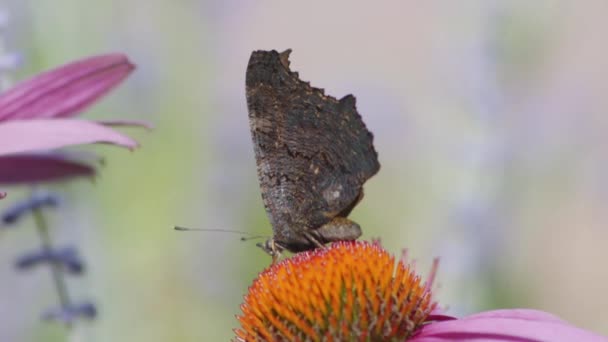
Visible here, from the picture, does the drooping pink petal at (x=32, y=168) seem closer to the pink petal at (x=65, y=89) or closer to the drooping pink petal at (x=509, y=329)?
the pink petal at (x=65, y=89)

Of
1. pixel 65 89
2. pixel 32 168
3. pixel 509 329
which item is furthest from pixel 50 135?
pixel 509 329

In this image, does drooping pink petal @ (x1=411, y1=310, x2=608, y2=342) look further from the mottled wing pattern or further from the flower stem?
the flower stem

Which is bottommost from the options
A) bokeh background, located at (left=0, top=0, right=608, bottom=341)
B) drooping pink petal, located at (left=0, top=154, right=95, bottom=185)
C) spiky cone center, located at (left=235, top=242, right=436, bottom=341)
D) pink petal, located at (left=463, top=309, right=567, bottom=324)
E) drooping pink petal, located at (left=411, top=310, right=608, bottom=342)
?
drooping pink petal, located at (left=411, top=310, right=608, bottom=342)

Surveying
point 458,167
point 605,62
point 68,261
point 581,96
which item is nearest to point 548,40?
point 458,167

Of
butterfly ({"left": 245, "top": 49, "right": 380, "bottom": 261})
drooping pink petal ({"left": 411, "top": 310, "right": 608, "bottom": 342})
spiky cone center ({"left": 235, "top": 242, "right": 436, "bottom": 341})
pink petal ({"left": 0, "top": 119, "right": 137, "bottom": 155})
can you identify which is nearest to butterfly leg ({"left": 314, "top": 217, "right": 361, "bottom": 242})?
butterfly ({"left": 245, "top": 49, "right": 380, "bottom": 261})

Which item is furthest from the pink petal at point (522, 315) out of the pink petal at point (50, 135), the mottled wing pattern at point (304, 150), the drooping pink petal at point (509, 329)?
the pink petal at point (50, 135)

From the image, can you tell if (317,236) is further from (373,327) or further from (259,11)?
(259,11)
